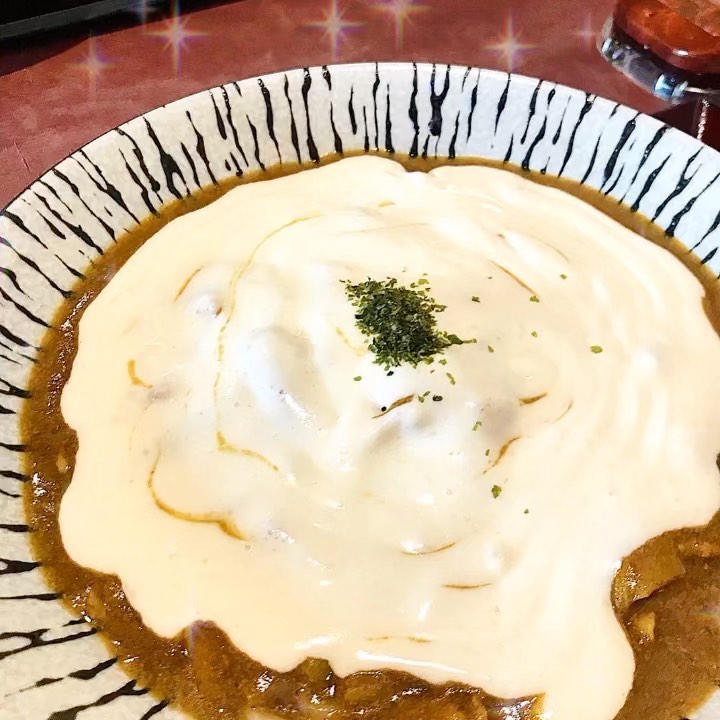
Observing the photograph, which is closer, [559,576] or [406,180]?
[559,576]

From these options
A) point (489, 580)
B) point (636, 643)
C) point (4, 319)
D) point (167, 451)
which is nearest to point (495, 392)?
point (489, 580)

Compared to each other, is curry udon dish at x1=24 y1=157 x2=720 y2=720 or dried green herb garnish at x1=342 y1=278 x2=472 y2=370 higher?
dried green herb garnish at x1=342 y1=278 x2=472 y2=370

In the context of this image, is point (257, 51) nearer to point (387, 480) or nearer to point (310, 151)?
point (310, 151)

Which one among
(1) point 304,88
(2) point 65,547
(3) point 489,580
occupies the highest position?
(1) point 304,88

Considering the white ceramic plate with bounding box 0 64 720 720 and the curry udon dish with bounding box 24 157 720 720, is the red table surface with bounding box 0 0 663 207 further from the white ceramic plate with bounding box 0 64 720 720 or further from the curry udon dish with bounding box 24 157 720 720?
the curry udon dish with bounding box 24 157 720 720

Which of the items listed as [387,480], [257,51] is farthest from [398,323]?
[257,51]

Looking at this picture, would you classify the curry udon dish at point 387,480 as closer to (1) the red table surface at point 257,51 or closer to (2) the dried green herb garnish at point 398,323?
(2) the dried green herb garnish at point 398,323

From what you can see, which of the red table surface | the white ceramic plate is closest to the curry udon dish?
the white ceramic plate

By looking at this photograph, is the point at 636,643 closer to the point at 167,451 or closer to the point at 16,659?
the point at 167,451
